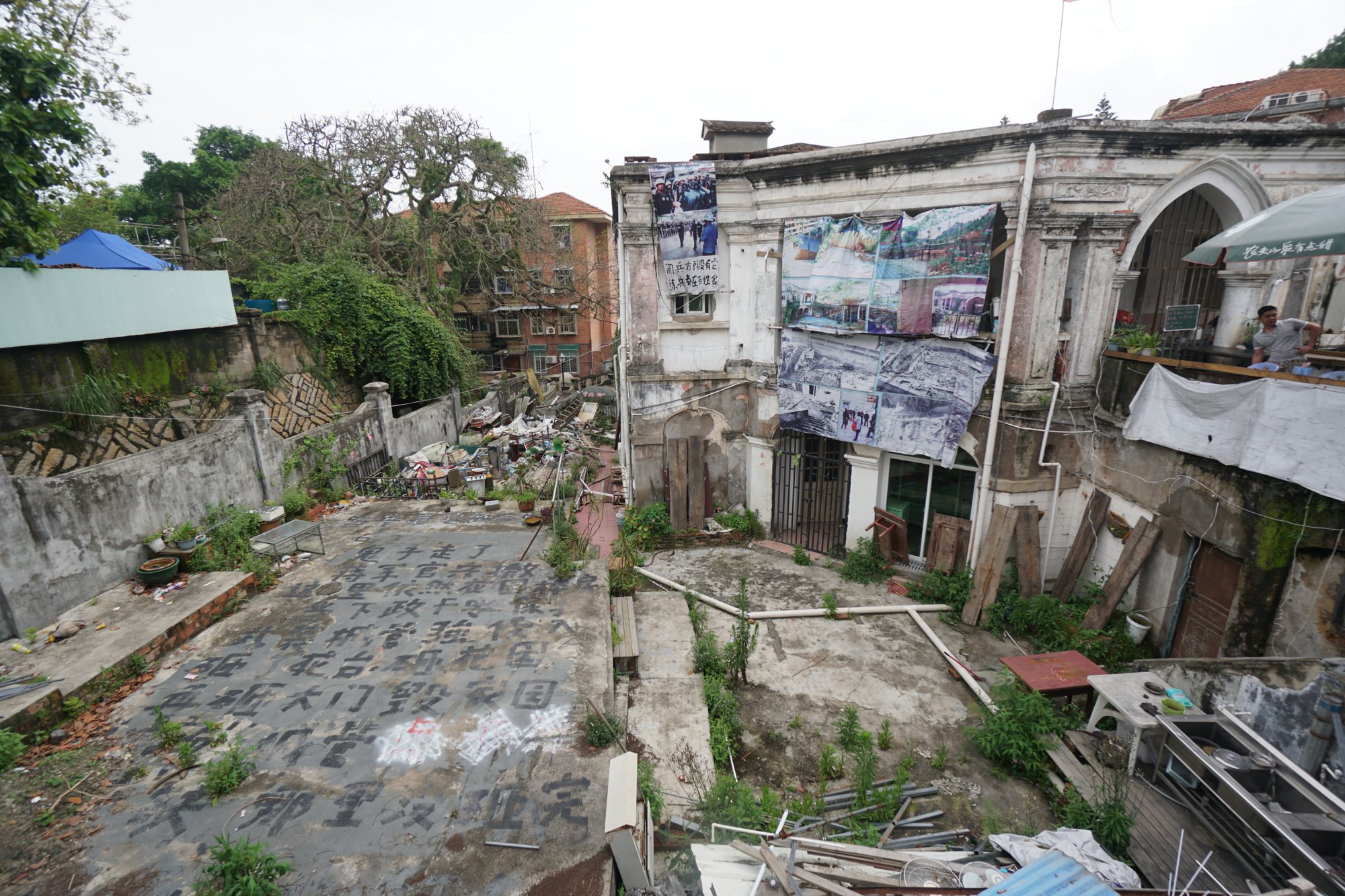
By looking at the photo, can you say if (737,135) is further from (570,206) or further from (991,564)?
(570,206)

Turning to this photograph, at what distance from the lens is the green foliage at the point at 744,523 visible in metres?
12.8

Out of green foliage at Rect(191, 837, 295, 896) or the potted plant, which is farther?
the potted plant

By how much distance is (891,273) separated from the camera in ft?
33.3

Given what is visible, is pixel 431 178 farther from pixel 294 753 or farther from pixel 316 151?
pixel 294 753

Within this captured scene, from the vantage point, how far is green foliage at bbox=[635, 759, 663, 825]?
5.38m

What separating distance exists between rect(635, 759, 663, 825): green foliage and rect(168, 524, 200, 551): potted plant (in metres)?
8.01

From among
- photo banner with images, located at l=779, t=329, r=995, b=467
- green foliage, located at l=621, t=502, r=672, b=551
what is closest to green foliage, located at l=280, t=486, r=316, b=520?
green foliage, located at l=621, t=502, r=672, b=551

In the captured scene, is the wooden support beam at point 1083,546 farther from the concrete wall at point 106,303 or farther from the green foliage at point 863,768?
the concrete wall at point 106,303

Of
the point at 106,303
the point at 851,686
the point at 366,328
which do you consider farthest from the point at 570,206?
the point at 851,686

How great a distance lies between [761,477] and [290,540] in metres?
9.09

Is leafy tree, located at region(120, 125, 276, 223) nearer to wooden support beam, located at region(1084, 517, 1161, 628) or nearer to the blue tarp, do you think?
the blue tarp

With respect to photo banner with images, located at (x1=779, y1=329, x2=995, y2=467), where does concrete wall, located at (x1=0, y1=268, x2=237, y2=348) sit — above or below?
above

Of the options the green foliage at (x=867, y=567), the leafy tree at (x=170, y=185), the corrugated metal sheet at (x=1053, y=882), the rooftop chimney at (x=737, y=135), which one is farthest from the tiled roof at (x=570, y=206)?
the corrugated metal sheet at (x=1053, y=882)

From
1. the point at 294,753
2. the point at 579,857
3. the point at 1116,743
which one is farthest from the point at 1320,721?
the point at 294,753
